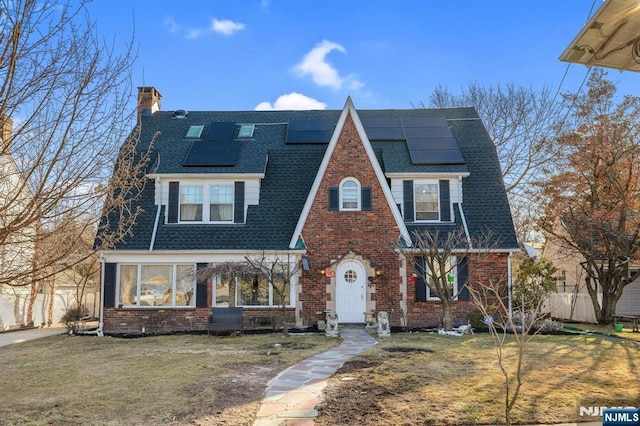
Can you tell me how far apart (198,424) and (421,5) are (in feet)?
33.6

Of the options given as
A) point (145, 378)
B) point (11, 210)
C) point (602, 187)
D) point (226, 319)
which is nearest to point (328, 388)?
point (145, 378)

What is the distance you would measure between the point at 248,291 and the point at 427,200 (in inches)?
287

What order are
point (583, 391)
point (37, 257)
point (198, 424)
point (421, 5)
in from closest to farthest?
point (37, 257)
point (198, 424)
point (583, 391)
point (421, 5)

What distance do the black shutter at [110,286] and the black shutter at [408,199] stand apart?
34.2 ft

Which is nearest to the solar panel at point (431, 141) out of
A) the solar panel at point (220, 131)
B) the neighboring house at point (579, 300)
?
the solar panel at point (220, 131)

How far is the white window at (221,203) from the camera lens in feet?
60.3

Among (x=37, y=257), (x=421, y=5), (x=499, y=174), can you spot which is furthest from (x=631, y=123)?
(x=37, y=257)

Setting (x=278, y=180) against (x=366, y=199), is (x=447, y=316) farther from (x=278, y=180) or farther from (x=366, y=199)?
(x=278, y=180)

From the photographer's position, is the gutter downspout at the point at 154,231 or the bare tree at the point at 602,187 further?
the bare tree at the point at 602,187

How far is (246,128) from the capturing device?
21609mm

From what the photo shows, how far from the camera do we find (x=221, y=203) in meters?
18.5

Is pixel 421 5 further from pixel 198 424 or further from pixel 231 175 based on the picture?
pixel 198 424

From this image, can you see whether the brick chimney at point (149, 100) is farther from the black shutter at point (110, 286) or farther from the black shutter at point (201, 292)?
the black shutter at point (201, 292)

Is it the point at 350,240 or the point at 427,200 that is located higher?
the point at 427,200
